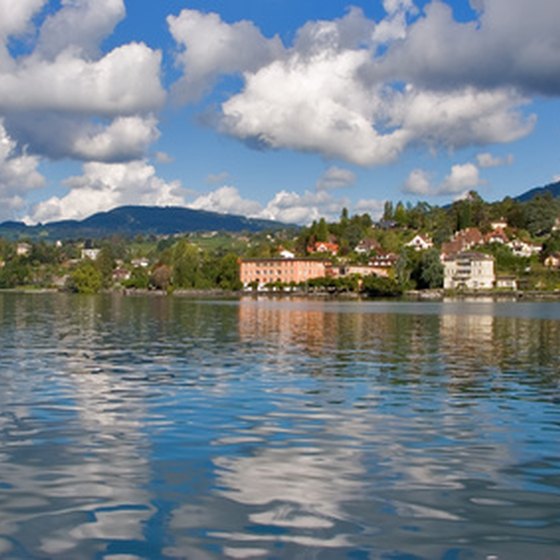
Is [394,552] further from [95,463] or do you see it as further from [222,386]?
[222,386]

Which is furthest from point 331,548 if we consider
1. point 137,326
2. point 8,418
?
point 137,326

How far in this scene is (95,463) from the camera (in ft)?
51.4

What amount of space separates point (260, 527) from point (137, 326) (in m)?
51.1

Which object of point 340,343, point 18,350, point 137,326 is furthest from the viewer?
point 137,326

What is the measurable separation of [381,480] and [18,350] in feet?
94.1

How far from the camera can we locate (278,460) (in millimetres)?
16062

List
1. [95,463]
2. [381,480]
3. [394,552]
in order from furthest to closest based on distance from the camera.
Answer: [95,463] → [381,480] → [394,552]

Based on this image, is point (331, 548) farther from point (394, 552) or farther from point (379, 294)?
point (379, 294)

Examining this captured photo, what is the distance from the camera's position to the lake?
11.5m

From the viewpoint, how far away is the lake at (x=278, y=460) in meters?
11.5

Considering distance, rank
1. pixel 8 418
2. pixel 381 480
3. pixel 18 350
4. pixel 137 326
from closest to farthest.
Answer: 1. pixel 381 480
2. pixel 8 418
3. pixel 18 350
4. pixel 137 326

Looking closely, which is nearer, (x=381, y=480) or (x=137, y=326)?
(x=381, y=480)

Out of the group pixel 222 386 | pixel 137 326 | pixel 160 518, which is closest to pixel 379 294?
pixel 137 326

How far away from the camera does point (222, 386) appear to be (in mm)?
26828
